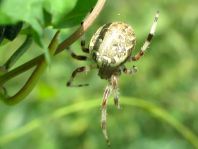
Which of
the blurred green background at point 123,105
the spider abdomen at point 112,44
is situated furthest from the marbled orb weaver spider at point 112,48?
the blurred green background at point 123,105

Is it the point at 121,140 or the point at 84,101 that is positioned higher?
the point at 84,101

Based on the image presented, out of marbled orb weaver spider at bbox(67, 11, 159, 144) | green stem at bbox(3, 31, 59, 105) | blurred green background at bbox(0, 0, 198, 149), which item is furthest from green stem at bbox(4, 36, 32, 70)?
blurred green background at bbox(0, 0, 198, 149)

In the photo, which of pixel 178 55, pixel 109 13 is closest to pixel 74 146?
pixel 178 55

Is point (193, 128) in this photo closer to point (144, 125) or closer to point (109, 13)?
point (144, 125)

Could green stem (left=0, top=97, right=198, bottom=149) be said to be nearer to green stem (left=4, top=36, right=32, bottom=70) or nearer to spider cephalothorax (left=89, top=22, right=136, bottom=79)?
spider cephalothorax (left=89, top=22, right=136, bottom=79)

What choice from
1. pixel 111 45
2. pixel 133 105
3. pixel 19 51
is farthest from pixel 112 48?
pixel 133 105

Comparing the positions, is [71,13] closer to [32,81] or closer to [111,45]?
[32,81]
